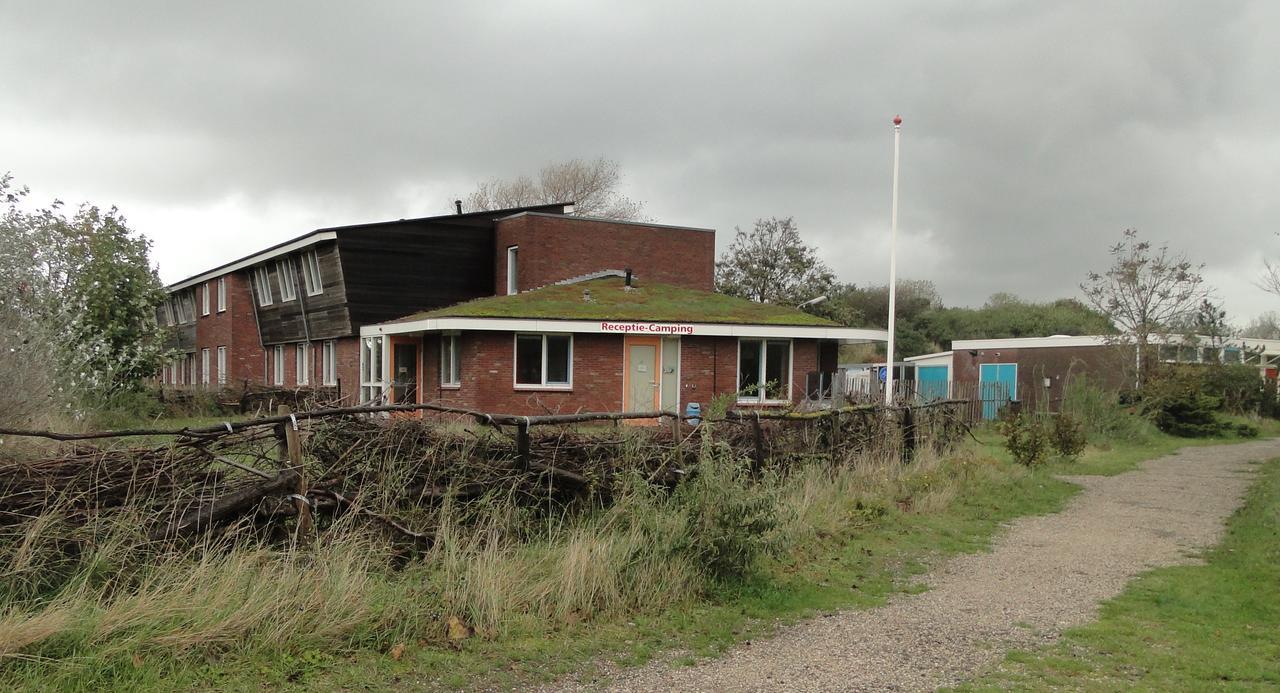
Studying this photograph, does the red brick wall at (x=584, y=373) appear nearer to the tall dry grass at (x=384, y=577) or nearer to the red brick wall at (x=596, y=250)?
the red brick wall at (x=596, y=250)

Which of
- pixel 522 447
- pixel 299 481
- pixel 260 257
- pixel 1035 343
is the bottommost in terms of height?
pixel 299 481

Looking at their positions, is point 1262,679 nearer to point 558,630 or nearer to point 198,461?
point 558,630

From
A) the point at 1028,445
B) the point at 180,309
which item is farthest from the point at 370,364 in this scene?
the point at 180,309

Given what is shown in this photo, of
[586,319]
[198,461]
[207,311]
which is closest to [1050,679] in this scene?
[198,461]

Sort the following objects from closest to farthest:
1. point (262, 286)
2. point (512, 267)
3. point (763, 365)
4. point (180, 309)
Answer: point (763, 365) < point (512, 267) < point (262, 286) < point (180, 309)

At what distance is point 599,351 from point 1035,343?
19.7 meters

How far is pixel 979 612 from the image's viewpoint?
746 cm

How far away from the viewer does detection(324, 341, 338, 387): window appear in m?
32.3

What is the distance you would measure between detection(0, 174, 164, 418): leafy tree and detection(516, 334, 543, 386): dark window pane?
8438mm

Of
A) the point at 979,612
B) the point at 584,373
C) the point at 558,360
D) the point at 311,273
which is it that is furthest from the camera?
the point at 311,273

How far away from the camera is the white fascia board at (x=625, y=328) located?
23812 millimetres

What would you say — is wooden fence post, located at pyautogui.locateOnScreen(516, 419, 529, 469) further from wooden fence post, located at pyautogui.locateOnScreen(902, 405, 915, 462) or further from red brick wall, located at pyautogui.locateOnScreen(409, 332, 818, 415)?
red brick wall, located at pyautogui.locateOnScreen(409, 332, 818, 415)

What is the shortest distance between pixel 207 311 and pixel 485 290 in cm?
1641

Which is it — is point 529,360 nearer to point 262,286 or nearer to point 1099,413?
point 1099,413
